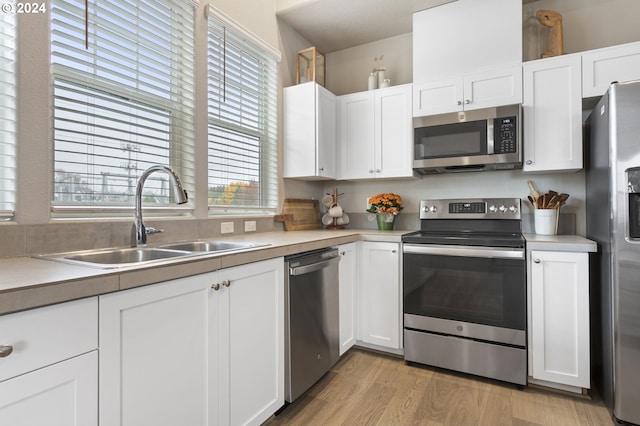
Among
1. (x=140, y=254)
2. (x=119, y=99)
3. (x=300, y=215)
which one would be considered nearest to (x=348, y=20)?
(x=300, y=215)

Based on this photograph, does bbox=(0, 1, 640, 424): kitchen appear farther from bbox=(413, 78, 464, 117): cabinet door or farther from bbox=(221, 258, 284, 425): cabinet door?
bbox=(221, 258, 284, 425): cabinet door

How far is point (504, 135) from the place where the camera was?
232cm

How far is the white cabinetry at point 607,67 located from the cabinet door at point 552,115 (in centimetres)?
5

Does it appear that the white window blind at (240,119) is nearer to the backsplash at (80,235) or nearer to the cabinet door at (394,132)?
the backsplash at (80,235)

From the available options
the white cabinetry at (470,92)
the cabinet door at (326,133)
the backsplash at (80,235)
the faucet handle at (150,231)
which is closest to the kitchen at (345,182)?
the backsplash at (80,235)

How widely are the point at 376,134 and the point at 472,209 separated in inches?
39.1

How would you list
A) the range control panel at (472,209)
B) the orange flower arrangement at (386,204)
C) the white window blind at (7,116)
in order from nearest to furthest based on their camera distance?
the white window blind at (7,116)
the range control panel at (472,209)
the orange flower arrangement at (386,204)

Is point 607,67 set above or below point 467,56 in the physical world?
below

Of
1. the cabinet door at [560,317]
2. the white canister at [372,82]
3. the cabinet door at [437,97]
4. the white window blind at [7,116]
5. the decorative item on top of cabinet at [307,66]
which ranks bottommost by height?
the cabinet door at [560,317]

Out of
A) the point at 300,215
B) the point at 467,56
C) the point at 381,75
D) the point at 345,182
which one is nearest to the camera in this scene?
the point at 467,56

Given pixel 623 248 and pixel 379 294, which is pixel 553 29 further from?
pixel 379 294

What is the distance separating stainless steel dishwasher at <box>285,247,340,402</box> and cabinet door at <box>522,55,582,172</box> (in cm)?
155

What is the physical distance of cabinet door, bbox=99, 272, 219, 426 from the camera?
3.24 ft

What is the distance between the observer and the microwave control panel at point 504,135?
2295mm
